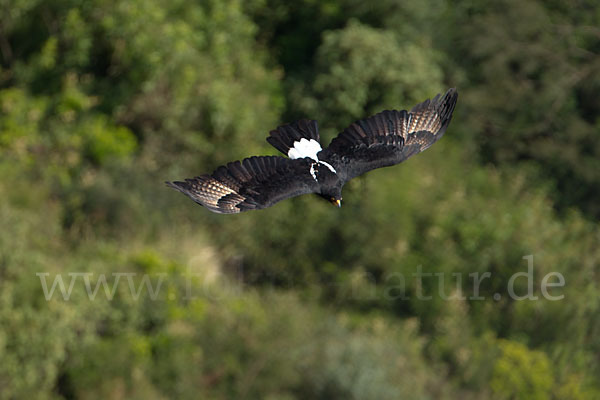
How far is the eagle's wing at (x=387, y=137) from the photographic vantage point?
452 inches

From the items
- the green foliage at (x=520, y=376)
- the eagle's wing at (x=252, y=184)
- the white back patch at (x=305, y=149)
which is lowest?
the green foliage at (x=520, y=376)

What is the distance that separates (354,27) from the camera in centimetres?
2356

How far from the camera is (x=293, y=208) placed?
23.0 meters

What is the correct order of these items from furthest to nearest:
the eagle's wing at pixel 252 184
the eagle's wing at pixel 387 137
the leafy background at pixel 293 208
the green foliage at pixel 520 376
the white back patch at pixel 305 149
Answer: the green foliage at pixel 520 376
the leafy background at pixel 293 208
the eagle's wing at pixel 387 137
the white back patch at pixel 305 149
the eagle's wing at pixel 252 184

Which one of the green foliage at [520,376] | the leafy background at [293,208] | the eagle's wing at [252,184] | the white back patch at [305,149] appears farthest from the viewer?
the green foliage at [520,376]

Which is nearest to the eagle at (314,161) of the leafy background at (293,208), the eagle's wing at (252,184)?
the eagle's wing at (252,184)

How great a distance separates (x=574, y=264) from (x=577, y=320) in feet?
4.33

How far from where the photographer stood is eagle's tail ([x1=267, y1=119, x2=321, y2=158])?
37.2 feet

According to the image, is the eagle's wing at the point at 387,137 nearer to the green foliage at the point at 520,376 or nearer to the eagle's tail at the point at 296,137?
the eagle's tail at the point at 296,137

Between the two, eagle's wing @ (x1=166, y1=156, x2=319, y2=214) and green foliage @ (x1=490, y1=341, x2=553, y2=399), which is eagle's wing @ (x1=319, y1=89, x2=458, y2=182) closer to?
eagle's wing @ (x1=166, y1=156, x2=319, y2=214)

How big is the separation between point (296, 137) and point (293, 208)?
11.7m

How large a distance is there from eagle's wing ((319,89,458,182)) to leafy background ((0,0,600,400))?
26.7 ft

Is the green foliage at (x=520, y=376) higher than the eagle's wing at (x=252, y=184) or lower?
lower

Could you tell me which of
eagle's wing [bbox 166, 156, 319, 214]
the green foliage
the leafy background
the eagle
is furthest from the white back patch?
the green foliage
